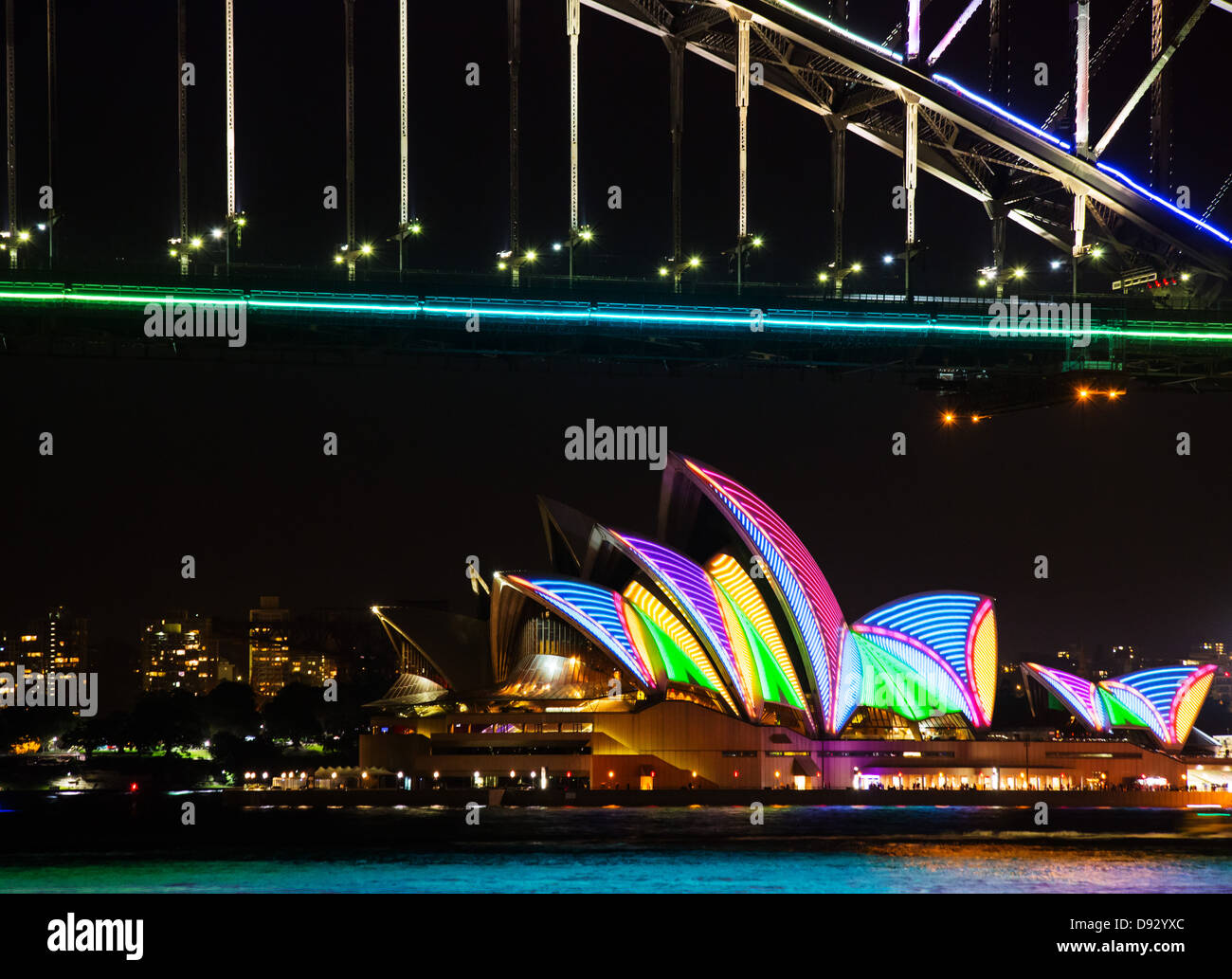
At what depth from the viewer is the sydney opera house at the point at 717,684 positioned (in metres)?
46.5

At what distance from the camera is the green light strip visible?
94.4 feet

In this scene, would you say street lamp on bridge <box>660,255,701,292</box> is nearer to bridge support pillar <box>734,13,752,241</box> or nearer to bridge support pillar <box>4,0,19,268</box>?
bridge support pillar <box>734,13,752,241</box>

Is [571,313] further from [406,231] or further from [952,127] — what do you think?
[952,127]

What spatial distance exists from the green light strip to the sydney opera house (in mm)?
13373

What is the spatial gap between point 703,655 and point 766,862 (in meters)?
19.2

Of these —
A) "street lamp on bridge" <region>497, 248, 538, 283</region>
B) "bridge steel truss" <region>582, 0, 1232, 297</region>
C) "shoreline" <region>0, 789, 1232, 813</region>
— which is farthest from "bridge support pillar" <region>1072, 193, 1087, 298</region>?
"shoreline" <region>0, 789, 1232, 813</region>

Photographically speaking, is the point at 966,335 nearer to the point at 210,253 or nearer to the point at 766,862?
the point at 766,862

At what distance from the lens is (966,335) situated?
3241 centimetres

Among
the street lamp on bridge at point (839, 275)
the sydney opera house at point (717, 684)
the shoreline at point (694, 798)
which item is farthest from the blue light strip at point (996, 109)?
the shoreline at point (694, 798)

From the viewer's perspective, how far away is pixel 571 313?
30.8 metres

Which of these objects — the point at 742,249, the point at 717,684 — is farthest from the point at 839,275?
the point at 717,684

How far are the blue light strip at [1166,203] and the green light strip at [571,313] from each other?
12.6ft

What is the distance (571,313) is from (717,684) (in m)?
20.2
